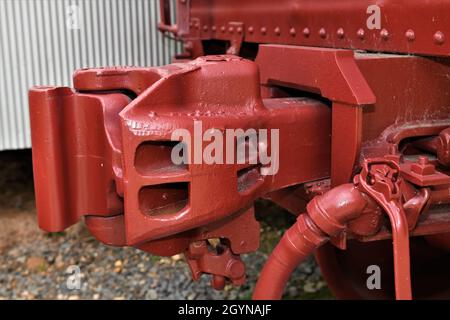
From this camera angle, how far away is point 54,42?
3.54 meters

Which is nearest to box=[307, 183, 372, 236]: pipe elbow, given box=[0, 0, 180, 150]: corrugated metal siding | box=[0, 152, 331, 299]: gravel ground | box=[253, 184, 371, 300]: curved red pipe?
box=[253, 184, 371, 300]: curved red pipe

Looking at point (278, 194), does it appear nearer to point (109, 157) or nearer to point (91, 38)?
point (109, 157)

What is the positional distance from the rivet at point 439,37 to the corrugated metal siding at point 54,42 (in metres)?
2.44

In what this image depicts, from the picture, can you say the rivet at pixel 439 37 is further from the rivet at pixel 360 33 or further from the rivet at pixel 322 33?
the rivet at pixel 322 33

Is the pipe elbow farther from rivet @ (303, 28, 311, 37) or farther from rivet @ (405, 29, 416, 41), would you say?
rivet @ (303, 28, 311, 37)

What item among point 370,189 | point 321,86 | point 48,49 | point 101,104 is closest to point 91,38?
point 48,49

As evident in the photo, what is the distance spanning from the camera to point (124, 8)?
3.64 meters

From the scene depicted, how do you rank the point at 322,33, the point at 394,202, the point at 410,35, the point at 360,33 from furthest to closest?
the point at 322,33, the point at 360,33, the point at 410,35, the point at 394,202

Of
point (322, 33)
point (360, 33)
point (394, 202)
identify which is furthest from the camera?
point (322, 33)

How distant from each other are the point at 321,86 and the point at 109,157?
25.5 inches

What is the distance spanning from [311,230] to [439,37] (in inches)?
24.1

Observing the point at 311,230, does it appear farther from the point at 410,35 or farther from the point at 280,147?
the point at 410,35

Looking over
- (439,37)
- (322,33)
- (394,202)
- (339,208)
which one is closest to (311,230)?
(339,208)

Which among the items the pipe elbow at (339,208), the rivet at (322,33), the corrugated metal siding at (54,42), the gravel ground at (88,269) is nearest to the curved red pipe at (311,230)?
the pipe elbow at (339,208)
